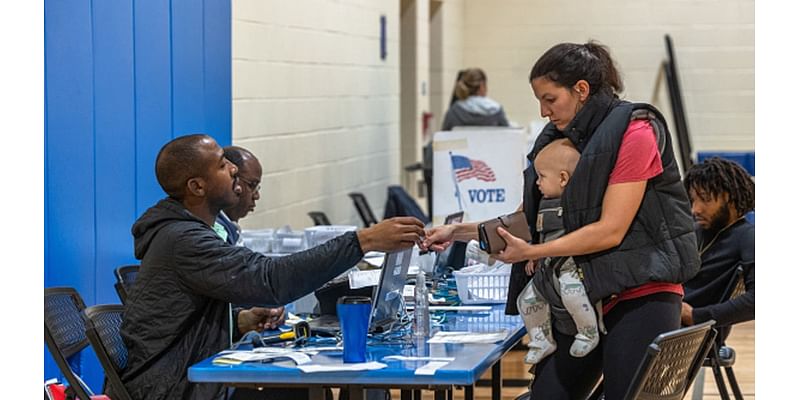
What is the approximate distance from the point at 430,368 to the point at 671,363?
0.58 meters

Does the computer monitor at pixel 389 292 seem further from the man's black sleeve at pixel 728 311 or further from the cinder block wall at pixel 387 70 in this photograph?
the cinder block wall at pixel 387 70

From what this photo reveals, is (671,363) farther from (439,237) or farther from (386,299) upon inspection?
(439,237)

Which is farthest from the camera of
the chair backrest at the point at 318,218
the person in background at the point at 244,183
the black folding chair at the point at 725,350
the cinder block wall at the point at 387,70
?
the chair backrest at the point at 318,218

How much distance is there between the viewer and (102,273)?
4574mm

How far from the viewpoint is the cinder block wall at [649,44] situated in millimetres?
12875

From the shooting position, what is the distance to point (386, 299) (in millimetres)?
3316

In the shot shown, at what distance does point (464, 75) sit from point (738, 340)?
3.04 meters

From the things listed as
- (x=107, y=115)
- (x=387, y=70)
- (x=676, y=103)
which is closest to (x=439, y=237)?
(x=107, y=115)

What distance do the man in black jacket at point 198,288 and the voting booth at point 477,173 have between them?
11.2ft

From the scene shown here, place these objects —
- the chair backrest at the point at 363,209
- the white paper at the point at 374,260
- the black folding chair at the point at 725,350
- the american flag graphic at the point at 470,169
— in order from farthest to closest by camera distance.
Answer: the chair backrest at the point at 363,209 < the american flag graphic at the point at 470,169 < the white paper at the point at 374,260 < the black folding chair at the point at 725,350

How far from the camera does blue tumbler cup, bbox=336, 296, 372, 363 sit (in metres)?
2.82

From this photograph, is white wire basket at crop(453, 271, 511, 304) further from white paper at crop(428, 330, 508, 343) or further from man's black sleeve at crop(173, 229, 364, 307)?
man's black sleeve at crop(173, 229, 364, 307)

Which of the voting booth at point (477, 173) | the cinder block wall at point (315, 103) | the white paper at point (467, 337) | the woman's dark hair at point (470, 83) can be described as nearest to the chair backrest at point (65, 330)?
the white paper at point (467, 337)
